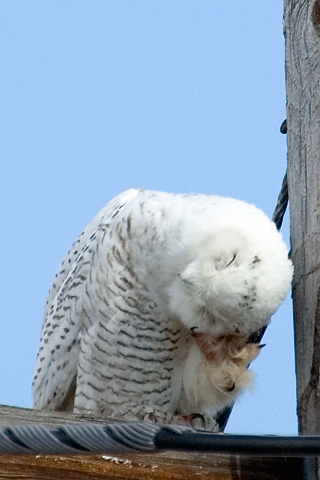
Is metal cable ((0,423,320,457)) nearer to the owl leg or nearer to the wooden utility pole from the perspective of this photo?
the wooden utility pole

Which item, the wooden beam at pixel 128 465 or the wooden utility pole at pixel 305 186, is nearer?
the wooden beam at pixel 128 465

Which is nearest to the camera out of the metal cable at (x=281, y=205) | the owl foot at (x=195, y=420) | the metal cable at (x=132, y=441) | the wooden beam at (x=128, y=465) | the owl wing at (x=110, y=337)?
the metal cable at (x=132, y=441)

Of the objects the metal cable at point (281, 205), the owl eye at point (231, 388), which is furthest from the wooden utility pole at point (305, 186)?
the owl eye at point (231, 388)

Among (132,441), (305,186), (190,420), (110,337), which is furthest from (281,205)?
(132,441)

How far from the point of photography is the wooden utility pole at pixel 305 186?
178 centimetres

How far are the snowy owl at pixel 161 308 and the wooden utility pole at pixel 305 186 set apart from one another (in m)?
0.17

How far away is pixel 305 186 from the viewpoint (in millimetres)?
1916

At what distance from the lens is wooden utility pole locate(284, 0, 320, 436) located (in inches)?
70.0

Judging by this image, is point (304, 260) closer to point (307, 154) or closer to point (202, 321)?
point (307, 154)

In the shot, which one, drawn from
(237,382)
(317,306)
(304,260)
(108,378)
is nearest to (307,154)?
(304,260)

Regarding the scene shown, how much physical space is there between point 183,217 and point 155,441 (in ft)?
4.50

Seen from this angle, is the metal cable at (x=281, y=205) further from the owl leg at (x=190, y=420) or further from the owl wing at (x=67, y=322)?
the owl leg at (x=190, y=420)

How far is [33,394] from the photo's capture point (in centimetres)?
302

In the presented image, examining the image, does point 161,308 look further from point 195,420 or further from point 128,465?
point 128,465
